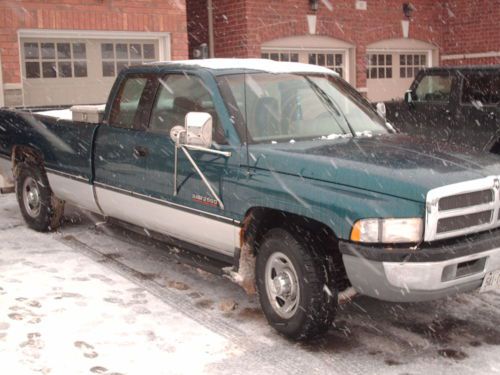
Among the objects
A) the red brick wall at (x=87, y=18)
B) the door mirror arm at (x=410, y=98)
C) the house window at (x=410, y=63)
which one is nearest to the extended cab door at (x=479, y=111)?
the door mirror arm at (x=410, y=98)

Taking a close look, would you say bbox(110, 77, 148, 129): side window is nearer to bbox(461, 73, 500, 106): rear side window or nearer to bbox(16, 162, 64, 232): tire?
bbox(16, 162, 64, 232): tire

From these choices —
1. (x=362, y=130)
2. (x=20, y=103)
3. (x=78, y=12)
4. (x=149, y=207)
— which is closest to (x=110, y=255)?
(x=149, y=207)

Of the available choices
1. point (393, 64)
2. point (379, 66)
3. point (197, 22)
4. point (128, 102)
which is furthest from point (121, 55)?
point (393, 64)

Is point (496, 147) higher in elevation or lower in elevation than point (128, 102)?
lower

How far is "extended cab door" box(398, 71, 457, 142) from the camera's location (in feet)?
33.3

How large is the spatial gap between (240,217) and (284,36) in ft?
32.5

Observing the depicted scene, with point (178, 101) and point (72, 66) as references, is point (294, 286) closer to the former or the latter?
point (178, 101)

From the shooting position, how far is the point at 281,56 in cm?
1445

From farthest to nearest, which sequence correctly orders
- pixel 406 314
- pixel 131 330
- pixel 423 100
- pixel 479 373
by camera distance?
pixel 423 100
pixel 406 314
pixel 131 330
pixel 479 373

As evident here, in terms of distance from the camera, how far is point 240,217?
4.88 m

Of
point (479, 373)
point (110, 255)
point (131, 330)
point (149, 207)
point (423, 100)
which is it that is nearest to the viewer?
point (479, 373)

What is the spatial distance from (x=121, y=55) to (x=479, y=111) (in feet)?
20.1

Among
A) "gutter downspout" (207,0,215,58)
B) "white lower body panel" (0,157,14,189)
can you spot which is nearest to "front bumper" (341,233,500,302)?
"white lower body panel" (0,157,14,189)

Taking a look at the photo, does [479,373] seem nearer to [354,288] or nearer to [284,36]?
[354,288]
